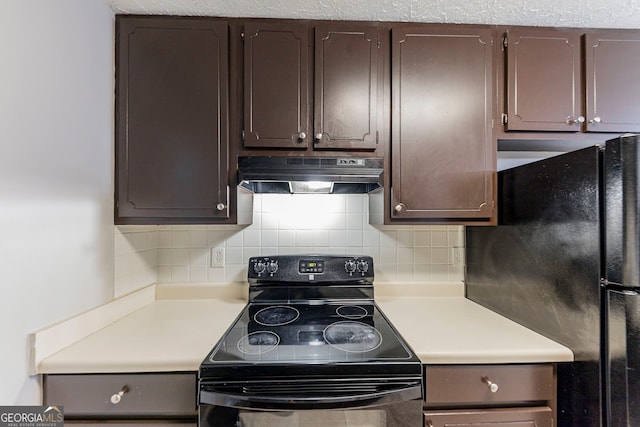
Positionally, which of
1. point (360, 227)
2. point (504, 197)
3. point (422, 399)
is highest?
point (504, 197)

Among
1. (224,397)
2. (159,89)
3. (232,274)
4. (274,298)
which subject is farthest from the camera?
(232,274)

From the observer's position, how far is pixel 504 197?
138cm

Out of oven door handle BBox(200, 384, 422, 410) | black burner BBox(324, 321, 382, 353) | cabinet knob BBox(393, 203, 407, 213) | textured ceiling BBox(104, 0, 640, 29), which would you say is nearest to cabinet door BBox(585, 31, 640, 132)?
textured ceiling BBox(104, 0, 640, 29)

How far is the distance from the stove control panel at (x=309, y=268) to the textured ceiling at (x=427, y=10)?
46.1 inches

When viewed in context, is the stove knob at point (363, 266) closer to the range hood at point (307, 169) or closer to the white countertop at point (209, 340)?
the white countertop at point (209, 340)

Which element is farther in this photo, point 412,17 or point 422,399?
point 412,17

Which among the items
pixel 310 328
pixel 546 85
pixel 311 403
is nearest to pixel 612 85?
pixel 546 85

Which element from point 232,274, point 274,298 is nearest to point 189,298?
point 232,274

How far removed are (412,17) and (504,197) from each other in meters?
0.94

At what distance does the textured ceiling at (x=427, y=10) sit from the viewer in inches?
49.0

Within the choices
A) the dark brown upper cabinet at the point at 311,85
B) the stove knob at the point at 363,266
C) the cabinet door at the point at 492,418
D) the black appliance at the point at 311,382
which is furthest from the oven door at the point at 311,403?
the dark brown upper cabinet at the point at 311,85

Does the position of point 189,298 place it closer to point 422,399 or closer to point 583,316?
point 422,399

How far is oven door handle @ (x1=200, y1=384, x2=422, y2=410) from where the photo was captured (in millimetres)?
919

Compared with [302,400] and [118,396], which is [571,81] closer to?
[302,400]
